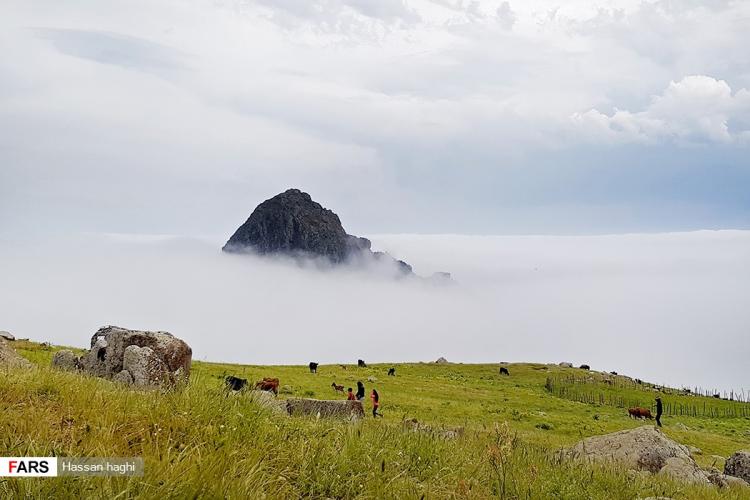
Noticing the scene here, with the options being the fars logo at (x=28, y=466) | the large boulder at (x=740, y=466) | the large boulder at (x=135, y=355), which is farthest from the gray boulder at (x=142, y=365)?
the large boulder at (x=740, y=466)

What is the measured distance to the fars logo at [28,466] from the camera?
4.50 meters

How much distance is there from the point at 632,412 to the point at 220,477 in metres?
61.3

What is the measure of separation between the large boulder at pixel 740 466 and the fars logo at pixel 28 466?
21207 millimetres

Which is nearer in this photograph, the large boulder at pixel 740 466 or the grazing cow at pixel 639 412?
the large boulder at pixel 740 466

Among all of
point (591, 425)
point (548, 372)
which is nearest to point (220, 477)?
→ point (591, 425)

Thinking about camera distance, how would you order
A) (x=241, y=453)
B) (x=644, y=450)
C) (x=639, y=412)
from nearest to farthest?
(x=241, y=453) < (x=644, y=450) < (x=639, y=412)

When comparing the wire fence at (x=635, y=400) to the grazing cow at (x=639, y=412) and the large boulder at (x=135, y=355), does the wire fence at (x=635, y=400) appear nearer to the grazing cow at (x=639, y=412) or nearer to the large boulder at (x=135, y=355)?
the grazing cow at (x=639, y=412)

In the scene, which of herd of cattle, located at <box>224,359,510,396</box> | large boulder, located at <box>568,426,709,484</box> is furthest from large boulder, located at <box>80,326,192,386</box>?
large boulder, located at <box>568,426,709,484</box>

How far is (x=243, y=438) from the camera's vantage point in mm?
6777

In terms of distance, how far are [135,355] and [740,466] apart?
19808 mm

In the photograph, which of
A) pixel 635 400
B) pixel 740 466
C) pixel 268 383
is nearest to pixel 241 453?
pixel 740 466

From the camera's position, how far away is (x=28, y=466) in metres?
4.64

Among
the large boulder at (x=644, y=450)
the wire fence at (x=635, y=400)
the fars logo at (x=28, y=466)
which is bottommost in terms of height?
the wire fence at (x=635, y=400)

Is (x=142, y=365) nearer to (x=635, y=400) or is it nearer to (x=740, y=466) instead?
(x=740, y=466)
